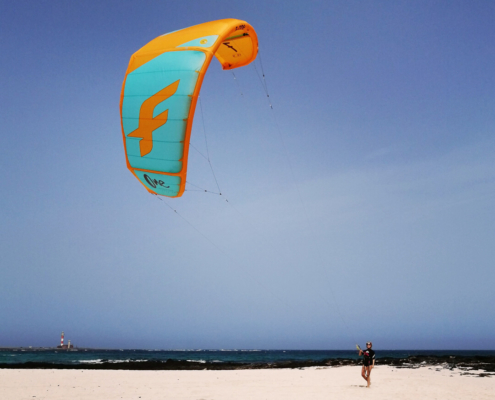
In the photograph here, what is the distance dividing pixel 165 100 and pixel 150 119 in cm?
53

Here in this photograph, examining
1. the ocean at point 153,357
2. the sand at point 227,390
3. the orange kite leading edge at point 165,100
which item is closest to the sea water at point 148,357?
the ocean at point 153,357

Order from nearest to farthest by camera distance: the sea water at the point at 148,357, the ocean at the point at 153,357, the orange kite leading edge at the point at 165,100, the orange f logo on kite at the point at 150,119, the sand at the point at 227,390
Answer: the orange kite leading edge at the point at 165,100 < the orange f logo on kite at the point at 150,119 < the sand at the point at 227,390 < the ocean at the point at 153,357 < the sea water at the point at 148,357

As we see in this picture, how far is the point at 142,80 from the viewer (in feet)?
27.6

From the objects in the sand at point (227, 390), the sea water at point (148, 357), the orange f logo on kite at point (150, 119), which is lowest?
the sea water at point (148, 357)

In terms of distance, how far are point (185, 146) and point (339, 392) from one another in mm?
7851

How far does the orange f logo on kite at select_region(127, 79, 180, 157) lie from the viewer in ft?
26.3

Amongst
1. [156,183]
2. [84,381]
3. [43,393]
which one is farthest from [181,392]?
[156,183]

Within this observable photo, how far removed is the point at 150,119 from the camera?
26.9 feet

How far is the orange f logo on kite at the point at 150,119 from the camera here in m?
8.02

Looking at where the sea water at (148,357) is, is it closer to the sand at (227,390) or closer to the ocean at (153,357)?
the ocean at (153,357)

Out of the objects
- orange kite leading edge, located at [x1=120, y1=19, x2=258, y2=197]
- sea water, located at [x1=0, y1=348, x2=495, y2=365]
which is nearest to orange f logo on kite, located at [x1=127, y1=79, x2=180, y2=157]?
orange kite leading edge, located at [x1=120, y1=19, x2=258, y2=197]

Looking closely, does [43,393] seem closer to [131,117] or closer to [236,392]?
[236,392]

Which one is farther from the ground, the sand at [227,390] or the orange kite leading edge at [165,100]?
the orange kite leading edge at [165,100]

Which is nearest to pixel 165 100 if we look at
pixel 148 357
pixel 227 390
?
pixel 227 390
